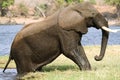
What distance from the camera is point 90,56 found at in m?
22.8

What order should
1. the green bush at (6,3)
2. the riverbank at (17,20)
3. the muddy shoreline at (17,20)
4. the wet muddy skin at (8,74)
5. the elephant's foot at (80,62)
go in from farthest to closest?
the green bush at (6,3), the riverbank at (17,20), the muddy shoreline at (17,20), the wet muddy skin at (8,74), the elephant's foot at (80,62)

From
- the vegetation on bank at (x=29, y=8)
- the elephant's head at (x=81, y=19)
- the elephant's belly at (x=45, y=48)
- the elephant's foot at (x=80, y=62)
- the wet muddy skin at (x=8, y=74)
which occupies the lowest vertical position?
the vegetation on bank at (x=29, y=8)

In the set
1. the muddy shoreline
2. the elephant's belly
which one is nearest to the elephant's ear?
the elephant's belly

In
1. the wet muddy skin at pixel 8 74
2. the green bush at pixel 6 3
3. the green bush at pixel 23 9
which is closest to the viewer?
the wet muddy skin at pixel 8 74

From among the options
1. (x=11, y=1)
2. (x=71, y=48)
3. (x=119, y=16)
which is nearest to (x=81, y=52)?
(x=71, y=48)

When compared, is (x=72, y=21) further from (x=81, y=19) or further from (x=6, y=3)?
(x=6, y=3)

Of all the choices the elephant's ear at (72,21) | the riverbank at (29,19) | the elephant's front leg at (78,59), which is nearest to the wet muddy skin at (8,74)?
the elephant's front leg at (78,59)

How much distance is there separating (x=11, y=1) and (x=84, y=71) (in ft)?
312

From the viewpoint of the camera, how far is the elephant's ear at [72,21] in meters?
16.8

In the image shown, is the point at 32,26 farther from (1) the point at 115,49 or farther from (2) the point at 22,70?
(1) the point at 115,49

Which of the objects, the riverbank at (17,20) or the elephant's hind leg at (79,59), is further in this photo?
the riverbank at (17,20)

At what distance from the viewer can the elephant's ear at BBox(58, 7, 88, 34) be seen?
55.1 ft

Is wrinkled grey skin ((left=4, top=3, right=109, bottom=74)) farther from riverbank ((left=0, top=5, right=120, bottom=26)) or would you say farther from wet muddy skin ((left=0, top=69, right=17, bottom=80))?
riverbank ((left=0, top=5, right=120, bottom=26))

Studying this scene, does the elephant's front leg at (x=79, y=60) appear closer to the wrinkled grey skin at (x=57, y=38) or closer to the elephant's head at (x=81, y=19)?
the wrinkled grey skin at (x=57, y=38)
